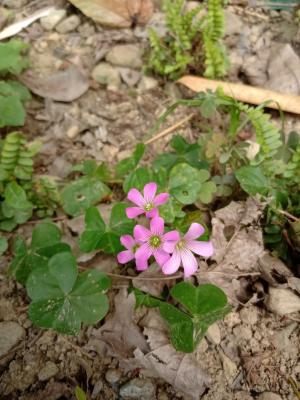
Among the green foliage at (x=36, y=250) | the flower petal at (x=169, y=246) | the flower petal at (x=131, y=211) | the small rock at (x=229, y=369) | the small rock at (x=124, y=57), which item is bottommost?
the small rock at (x=229, y=369)

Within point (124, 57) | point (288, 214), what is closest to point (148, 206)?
point (288, 214)

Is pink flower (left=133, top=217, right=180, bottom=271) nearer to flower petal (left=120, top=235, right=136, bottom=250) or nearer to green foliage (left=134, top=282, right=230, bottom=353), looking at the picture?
flower petal (left=120, top=235, right=136, bottom=250)

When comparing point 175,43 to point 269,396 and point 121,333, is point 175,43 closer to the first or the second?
point 121,333

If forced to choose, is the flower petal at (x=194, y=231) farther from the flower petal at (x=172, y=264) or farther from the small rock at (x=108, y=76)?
the small rock at (x=108, y=76)

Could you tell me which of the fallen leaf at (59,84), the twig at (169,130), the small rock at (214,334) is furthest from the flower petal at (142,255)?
the fallen leaf at (59,84)

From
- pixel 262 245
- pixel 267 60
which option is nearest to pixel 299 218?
pixel 262 245

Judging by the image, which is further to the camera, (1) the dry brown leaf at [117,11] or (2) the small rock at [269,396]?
(1) the dry brown leaf at [117,11]

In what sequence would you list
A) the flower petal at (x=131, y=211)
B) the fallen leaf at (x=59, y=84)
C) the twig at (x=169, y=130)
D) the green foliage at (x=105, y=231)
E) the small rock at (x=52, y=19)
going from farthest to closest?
the small rock at (x=52, y=19) → the fallen leaf at (x=59, y=84) → the twig at (x=169, y=130) → the green foliage at (x=105, y=231) → the flower petal at (x=131, y=211)

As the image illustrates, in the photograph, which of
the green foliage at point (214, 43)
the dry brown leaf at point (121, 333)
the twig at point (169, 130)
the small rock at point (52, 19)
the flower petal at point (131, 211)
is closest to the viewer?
the flower petal at point (131, 211)

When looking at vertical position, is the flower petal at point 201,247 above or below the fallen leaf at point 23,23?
below
